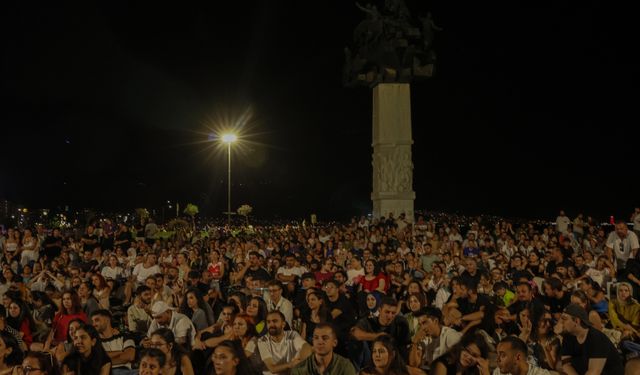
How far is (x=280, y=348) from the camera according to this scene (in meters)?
5.79

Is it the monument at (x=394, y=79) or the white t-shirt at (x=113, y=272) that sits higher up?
the monument at (x=394, y=79)

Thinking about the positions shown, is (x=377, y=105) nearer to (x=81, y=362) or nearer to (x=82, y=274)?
(x=82, y=274)

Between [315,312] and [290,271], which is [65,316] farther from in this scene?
[290,271]

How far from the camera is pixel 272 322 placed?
5.78 m

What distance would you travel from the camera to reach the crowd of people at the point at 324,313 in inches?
200

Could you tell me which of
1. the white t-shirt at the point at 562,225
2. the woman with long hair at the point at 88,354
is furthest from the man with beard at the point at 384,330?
the white t-shirt at the point at 562,225

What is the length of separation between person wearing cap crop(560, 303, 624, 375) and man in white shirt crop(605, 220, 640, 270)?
5575mm

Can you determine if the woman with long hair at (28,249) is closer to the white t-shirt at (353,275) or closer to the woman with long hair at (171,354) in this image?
the white t-shirt at (353,275)

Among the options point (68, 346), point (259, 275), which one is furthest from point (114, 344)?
point (259, 275)

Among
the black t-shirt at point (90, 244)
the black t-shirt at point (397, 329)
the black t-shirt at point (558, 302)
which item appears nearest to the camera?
the black t-shirt at point (397, 329)

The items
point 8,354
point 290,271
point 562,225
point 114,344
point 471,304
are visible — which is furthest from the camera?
point 562,225

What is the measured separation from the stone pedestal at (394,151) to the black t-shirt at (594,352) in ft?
48.2

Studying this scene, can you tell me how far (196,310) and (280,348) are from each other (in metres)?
1.92

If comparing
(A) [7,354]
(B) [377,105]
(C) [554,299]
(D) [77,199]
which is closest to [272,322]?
(A) [7,354]
